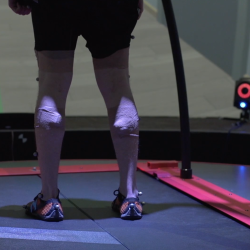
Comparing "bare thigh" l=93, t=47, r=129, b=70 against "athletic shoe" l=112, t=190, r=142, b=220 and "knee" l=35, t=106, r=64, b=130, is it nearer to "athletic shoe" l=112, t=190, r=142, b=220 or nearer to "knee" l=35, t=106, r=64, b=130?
"knee" l=35, t=106, r=64, b=130

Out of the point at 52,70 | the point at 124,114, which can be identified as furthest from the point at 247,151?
the point at 52,70

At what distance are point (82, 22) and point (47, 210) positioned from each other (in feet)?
1.46

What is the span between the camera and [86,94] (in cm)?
333

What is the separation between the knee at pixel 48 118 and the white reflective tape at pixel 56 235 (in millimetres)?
240

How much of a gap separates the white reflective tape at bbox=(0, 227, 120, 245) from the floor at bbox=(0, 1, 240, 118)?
2.03m

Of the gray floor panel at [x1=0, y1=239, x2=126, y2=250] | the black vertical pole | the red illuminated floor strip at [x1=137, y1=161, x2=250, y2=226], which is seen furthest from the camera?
the black vertical pole

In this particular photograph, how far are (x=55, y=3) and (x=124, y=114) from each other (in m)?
0.31

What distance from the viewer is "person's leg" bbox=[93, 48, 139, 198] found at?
47.7 inches

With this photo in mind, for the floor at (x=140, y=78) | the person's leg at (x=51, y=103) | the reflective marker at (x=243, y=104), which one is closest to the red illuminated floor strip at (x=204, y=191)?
the person's leg at (x=51, y=103)

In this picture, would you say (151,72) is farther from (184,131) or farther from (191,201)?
(191,201)

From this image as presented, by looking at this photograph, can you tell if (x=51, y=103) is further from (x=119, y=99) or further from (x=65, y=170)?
(x=65, y=170)

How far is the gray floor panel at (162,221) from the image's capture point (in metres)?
1.04

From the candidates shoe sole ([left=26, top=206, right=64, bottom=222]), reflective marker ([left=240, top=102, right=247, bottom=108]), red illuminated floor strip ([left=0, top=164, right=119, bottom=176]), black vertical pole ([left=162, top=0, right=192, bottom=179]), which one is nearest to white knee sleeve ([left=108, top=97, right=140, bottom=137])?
shoe sole ([left=26, top=206, right=64, bottom=222])

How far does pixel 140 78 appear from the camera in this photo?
3590 millimetres
